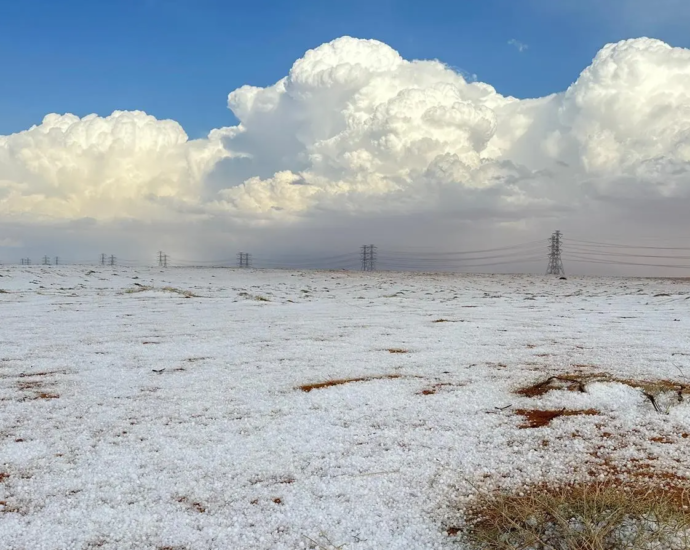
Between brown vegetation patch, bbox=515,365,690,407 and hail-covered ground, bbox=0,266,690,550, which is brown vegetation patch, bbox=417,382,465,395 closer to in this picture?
hail-covered ground, bbox=0,266,690,550

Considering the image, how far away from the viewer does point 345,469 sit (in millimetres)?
2223

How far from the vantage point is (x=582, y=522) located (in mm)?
1622

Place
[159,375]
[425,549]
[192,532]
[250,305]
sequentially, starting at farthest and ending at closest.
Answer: [250,305]
[159,375]
[192,532]
[425,549]

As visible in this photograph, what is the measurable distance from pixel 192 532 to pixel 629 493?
60.0 inches

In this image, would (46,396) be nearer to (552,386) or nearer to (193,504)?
(193,504)

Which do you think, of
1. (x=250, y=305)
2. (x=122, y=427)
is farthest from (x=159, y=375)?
(x=250, y=305)

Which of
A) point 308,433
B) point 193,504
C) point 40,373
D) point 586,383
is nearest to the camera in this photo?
point 193,504

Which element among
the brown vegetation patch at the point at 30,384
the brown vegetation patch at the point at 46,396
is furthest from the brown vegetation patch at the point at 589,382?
the brown vegetation patch at the point at 30,384

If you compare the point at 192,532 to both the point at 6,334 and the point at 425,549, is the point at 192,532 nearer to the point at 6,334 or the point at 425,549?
the point at 425,549

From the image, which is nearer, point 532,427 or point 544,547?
point 544,547

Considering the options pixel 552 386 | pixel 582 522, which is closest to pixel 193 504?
pixel 582 522

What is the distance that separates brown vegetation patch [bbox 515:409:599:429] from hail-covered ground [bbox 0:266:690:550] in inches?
0.6

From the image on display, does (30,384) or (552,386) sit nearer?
(552,386)

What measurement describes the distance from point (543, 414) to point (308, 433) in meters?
1.27
